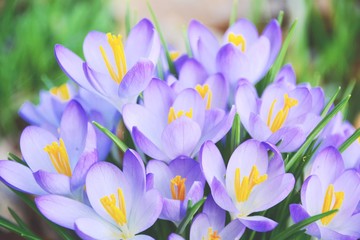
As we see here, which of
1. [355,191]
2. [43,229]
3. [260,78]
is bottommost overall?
[43,229]

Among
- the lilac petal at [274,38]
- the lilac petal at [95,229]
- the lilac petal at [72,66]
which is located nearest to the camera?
the lilac petal at [95,229]

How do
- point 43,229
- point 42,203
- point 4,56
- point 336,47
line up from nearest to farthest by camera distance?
point 42,203 < point 43,229 < point 4,56 < point 336,47

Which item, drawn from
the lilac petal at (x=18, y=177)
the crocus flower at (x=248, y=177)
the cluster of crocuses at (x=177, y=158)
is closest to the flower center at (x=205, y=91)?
the cluster of crocuses at (x=177, y=158)

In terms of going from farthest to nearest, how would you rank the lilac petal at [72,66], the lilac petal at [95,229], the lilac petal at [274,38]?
the lilac petal at [274,38] < the lilac petal at [72,66] < the lilac petal at [95,229]

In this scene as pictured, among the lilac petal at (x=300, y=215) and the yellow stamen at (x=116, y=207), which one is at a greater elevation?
the yellow stamen at (x=116, y=207)

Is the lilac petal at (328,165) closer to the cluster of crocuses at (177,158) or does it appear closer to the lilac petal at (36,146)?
the cluster of crocuses at (177,158)

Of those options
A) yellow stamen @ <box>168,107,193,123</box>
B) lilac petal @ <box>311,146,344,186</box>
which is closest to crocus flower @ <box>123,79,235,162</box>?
yellow stamen @ <box>168,107,193,123</box>

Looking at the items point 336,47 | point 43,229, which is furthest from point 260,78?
point 336,47

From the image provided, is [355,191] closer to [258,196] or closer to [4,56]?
[258,196]

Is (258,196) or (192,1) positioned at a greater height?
(192,1)
